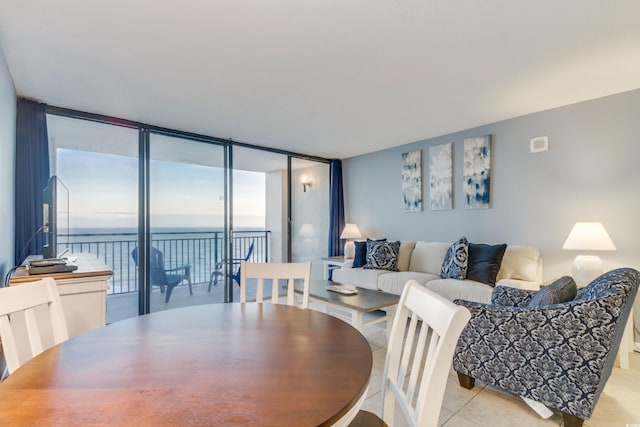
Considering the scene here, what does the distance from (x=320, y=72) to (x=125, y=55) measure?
138 centimetres

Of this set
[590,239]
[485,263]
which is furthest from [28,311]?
[590,239]

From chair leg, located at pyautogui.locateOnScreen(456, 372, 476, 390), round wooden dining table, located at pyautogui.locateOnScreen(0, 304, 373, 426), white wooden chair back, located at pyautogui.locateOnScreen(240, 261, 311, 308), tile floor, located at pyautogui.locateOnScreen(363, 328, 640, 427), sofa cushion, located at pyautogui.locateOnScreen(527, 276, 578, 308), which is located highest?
white wooden chair back, located at pyautogui.locateOnScreen(240, 261, 311, 308)

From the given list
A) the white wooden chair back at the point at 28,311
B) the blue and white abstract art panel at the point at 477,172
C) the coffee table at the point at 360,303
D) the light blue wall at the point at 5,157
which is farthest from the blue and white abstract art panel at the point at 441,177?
the light blue wall at the point at 5,157

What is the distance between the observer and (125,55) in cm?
222

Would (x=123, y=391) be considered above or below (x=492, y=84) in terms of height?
below

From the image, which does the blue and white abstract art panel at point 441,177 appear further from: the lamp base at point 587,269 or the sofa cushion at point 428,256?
the lamp base at point 587,269

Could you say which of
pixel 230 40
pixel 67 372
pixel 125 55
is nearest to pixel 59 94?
pixel 125 55

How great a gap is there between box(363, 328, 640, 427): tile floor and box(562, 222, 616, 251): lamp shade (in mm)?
994

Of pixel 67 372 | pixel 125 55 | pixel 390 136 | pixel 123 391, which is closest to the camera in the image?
pixel 123 391

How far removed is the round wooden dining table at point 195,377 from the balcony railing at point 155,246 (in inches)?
112

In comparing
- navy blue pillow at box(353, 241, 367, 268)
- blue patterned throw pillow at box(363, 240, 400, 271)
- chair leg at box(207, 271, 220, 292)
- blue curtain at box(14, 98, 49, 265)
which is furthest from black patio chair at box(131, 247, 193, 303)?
blue patterned throw pillow at box(363, 240, 400, 271)

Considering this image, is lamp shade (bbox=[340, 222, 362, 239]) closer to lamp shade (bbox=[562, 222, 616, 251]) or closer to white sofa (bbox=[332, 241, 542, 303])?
white sofa (bbox=[332, 241, 542, 303])

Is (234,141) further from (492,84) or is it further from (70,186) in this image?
(492,84)

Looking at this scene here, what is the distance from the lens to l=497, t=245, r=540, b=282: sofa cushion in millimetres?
3326
